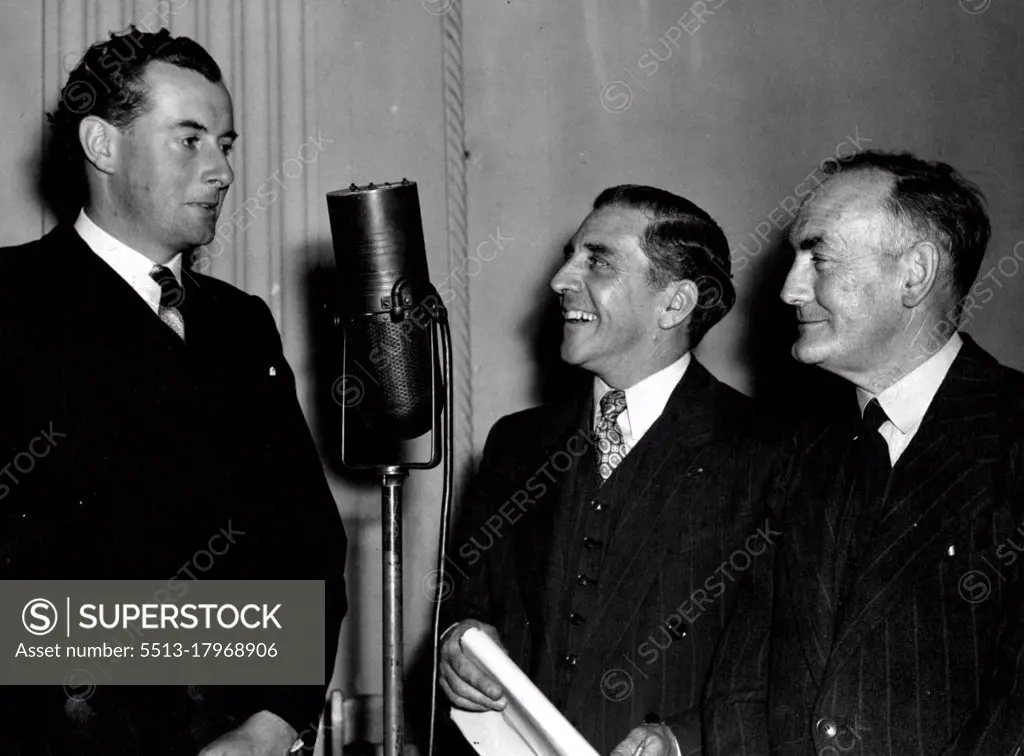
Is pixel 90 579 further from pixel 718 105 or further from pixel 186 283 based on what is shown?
pixel 718 105

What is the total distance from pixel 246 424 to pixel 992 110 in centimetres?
312

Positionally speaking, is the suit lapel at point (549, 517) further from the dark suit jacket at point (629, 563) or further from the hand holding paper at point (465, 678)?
the hand holding paper at point (465, 678)

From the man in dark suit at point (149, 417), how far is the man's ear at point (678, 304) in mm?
839

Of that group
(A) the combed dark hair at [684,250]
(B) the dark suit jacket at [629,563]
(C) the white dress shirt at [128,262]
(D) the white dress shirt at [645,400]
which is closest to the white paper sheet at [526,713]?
(B) the dark suit jacket at [629,563]

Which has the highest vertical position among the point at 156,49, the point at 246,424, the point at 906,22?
the point at 906,22

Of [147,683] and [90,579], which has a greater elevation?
[90,579]

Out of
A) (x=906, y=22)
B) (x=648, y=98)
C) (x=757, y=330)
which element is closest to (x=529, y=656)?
(x=757, y=330)

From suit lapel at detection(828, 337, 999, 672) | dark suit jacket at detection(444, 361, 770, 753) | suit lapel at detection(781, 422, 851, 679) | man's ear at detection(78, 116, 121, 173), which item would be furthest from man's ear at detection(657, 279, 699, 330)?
man's ear at detection(78, 116, 121, 173)

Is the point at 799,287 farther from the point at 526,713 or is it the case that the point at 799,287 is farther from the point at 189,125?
the point at 189,125

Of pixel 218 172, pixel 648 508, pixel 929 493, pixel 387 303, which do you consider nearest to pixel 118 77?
pixel 218 172

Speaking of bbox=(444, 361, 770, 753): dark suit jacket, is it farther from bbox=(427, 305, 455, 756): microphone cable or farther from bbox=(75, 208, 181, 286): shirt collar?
bbox=(75, 208, 181, 286): shirt collar

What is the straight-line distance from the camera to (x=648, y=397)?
2.57 m

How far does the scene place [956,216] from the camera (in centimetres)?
220

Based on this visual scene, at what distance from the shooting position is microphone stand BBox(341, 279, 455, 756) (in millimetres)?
1723
